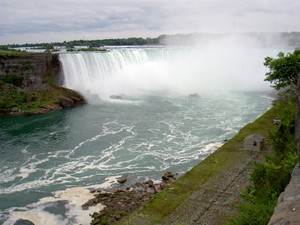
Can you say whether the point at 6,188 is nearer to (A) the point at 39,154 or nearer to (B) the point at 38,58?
(A) the point at 39,154

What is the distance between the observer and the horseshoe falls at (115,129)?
16.8 meters

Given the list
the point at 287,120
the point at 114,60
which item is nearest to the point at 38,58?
the point at 114,60

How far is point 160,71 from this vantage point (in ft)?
166

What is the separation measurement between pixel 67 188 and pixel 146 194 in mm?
3627

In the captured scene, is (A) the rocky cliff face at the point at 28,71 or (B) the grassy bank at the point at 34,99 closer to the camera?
(B) the grassy bank at the point at 34,99

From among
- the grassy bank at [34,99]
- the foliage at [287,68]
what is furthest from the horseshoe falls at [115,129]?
the foliage at [287,68]

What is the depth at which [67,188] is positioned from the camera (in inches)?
667

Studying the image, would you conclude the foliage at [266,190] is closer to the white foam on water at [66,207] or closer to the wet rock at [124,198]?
the wet rock at [124,198]

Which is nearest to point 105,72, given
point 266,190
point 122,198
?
point 122,198

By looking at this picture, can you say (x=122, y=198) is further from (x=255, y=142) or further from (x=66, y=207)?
(x=255, y=142)

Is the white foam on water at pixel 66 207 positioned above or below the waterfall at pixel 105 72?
below

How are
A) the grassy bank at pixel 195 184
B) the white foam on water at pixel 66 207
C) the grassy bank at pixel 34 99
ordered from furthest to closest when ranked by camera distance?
the grassy bank at pixel 34 99
the white foam on water at pixel 66 207
the grassy bank at pixel 195 184

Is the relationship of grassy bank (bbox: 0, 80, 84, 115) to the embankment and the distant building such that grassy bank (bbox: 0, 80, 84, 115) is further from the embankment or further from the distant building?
the distant building

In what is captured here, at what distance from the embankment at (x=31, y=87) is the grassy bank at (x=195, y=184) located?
18.7m
